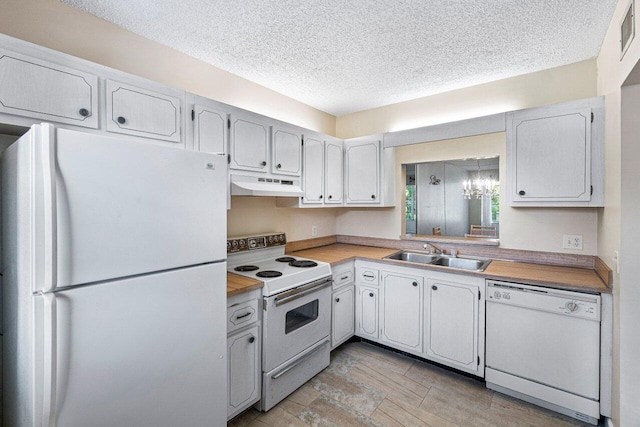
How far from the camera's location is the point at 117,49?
1907mm

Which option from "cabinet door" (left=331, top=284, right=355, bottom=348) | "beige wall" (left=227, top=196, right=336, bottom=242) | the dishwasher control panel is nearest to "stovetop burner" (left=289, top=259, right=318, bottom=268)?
"cabinet door" (left=331, top=284, right=355, bottom=348)

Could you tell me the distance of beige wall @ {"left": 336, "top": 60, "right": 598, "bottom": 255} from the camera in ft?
7.70

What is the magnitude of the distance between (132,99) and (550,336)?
119 inches

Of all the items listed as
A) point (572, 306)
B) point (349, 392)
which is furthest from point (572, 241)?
point (349, 392)

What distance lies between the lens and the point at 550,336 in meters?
1.96

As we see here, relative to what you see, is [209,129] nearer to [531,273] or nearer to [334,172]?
[334,172]

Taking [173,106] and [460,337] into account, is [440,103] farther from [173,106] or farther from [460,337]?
[173,106]

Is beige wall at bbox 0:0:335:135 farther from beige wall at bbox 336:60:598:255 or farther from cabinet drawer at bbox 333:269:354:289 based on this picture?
cabinet drawer at bbox 333:269:354:289

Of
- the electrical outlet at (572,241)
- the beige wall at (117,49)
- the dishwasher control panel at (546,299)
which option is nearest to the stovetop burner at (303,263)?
the dishwasher control panel at (546,299)

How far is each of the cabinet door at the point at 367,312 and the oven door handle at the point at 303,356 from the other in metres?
0.52

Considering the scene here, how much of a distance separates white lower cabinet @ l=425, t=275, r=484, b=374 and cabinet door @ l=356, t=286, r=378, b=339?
0.49m

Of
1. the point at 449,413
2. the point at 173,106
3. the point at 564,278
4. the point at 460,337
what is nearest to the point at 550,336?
the point at 564,278

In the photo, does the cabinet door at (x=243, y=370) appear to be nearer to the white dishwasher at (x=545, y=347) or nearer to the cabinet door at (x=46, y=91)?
the cabinet door at (x=46, y=91)

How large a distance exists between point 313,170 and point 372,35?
1.30m
